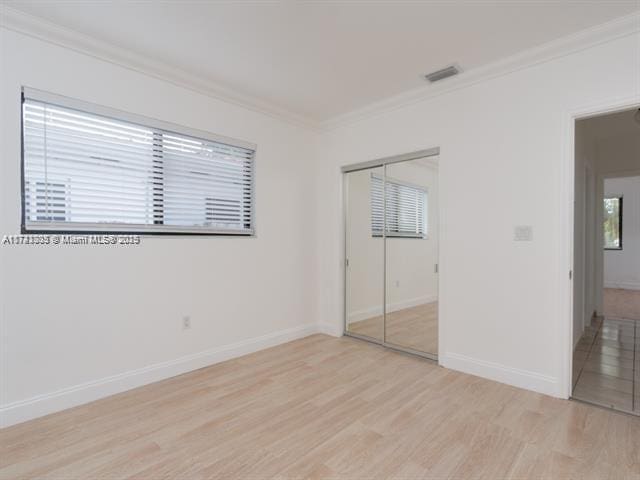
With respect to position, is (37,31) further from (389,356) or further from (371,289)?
(389,356)

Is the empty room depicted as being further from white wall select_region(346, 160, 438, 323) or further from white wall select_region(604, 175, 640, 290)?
white wall select_region(604, 175, 640, 290)

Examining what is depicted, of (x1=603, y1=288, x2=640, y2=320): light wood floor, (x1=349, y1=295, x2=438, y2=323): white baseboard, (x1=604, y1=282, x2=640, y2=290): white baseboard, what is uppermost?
(x1=349, y1=295, x2=438, y2=323): white baseboard

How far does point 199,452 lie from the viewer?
190cm

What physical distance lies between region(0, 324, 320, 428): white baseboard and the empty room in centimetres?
2

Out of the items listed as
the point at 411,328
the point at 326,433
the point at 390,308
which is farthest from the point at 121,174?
the point at 411,328

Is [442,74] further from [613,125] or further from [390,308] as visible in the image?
[613,125]

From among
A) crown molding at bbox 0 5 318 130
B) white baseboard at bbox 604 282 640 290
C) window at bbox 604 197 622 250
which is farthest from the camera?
window at bbox 604 197 622 250

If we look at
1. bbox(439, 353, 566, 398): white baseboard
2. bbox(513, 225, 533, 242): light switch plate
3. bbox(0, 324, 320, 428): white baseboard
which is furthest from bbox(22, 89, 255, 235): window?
bbox(513, 225, 533, 242): light switch plate

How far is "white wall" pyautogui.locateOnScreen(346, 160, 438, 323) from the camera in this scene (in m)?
3.36

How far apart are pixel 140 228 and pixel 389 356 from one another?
2690 millimetres

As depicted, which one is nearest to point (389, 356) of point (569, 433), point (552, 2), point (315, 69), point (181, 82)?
point (569, 433)

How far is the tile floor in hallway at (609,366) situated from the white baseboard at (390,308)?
1.36 m

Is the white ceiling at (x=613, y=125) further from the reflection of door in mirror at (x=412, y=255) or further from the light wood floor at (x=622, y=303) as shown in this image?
the light wood floor at (x=622, y=303)

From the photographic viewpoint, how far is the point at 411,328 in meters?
3.57
